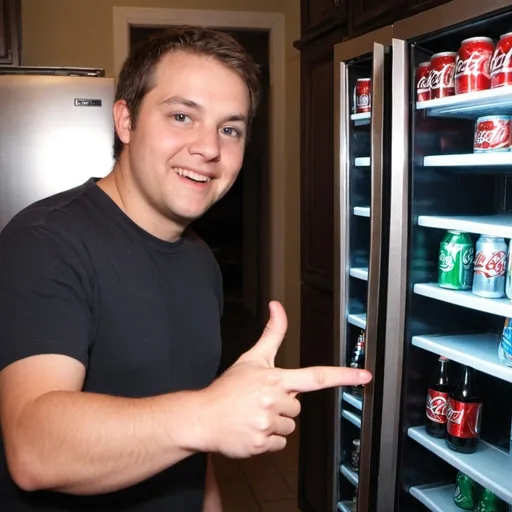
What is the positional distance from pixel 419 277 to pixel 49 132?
5.87 ft

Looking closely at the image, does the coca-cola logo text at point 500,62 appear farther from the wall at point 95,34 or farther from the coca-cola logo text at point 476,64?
the wall at point 95,34

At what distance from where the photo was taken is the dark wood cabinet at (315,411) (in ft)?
7.00

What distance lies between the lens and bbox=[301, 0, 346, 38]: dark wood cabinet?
1.91m

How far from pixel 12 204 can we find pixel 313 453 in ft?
5.36

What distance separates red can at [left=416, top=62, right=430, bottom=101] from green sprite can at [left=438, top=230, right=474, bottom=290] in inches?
12.4

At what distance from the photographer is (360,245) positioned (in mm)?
1739


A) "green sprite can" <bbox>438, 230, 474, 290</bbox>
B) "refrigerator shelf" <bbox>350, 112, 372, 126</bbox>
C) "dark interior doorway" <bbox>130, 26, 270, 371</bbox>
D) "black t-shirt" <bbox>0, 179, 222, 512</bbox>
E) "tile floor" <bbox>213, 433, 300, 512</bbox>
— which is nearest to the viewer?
"black t-shirt" <bbox>0, 179, 222, 512</bbox>

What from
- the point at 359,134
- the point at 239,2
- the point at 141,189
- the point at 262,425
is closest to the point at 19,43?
the point at 239,2

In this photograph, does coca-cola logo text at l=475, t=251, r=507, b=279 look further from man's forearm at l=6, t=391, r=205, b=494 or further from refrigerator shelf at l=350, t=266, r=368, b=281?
man's forearm at l=6, t=391, r=205, b=494

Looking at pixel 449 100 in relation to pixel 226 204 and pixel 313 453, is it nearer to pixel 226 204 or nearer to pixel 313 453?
pixel 313 453

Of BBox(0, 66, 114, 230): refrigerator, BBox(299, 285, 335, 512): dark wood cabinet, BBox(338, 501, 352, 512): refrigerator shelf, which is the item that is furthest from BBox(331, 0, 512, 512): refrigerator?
BBox(0, 66, 114, 230): refrigerator

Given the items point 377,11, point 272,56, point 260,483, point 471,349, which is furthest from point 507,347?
point 272,56

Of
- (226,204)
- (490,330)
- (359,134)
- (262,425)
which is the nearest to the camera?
(262,425)

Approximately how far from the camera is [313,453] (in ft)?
7.34
